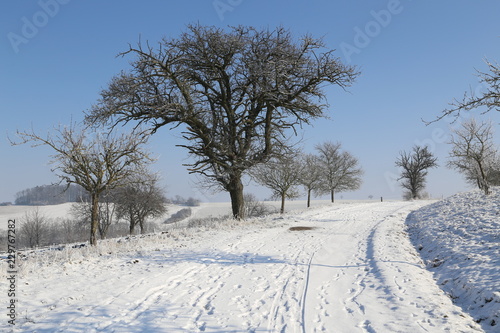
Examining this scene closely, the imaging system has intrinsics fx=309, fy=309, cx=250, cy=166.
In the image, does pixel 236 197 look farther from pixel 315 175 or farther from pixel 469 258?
pixel 315 175

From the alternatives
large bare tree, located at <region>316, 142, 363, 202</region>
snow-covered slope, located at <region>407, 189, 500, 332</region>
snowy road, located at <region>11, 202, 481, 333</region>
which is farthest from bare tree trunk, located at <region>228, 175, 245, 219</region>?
large bare tree, located at <region>316, 142, 363, 202</region>

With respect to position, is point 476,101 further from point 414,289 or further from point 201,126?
point 201,126

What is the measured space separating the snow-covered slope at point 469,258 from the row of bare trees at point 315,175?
1598 centimetres

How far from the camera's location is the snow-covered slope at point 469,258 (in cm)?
556

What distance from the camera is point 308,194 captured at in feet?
136

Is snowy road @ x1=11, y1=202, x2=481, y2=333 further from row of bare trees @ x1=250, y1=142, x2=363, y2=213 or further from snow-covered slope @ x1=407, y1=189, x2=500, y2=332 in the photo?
row of bare trees @ x1=250, y1=142, x2=363, y2=213

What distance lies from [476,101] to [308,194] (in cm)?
3311

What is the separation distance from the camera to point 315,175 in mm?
39844

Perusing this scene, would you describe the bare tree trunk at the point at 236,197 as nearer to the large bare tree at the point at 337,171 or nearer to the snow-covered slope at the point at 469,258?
the snow-covered slope at the point at 469,258

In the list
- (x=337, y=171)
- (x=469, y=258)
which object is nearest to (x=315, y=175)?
(x=337, y=171)

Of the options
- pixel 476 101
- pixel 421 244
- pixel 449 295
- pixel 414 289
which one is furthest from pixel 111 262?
pixel 476 101

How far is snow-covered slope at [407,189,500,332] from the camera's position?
556 centimetres

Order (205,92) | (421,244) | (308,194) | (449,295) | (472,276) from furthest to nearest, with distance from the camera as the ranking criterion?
(308,194), (205,92), (421,244), (472,276), (449,295)

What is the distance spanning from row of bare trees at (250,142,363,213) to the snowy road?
1911 centimetres
